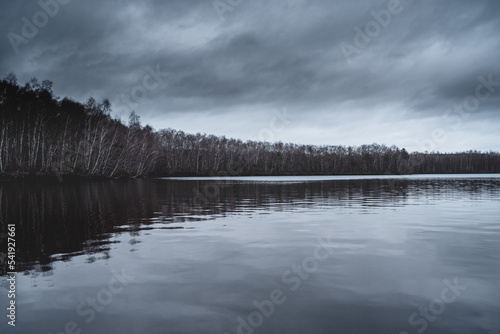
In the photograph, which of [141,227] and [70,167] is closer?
[141,227]

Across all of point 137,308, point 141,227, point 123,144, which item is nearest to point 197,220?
point 141,227

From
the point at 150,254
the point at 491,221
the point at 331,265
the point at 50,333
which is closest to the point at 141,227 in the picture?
the point at 150,254

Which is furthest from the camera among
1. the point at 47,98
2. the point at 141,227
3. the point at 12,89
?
the point at 47,98

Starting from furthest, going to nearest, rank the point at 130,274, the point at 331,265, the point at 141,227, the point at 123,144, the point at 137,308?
the point at 123,144 < the point at 141,227 < the point at 331,265 < the point at 130,274 < the point at 137,308

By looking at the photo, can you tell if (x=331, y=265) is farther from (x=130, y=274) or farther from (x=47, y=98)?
(x=47, y=98)

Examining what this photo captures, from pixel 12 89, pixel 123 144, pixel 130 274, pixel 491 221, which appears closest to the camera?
pixel 130 274

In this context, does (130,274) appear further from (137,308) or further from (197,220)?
(197,220)

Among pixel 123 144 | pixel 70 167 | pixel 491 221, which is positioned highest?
pixel 123 144

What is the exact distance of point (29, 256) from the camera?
9891 millimetres

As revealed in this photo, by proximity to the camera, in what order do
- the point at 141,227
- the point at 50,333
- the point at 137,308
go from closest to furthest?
the point at 50,333 → the point at 137,308 → the point at 141,227

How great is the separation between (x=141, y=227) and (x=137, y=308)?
9.73 meters

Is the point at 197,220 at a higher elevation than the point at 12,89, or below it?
below

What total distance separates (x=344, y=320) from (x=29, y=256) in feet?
28.9

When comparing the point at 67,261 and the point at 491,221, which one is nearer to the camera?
the point at 67,261
